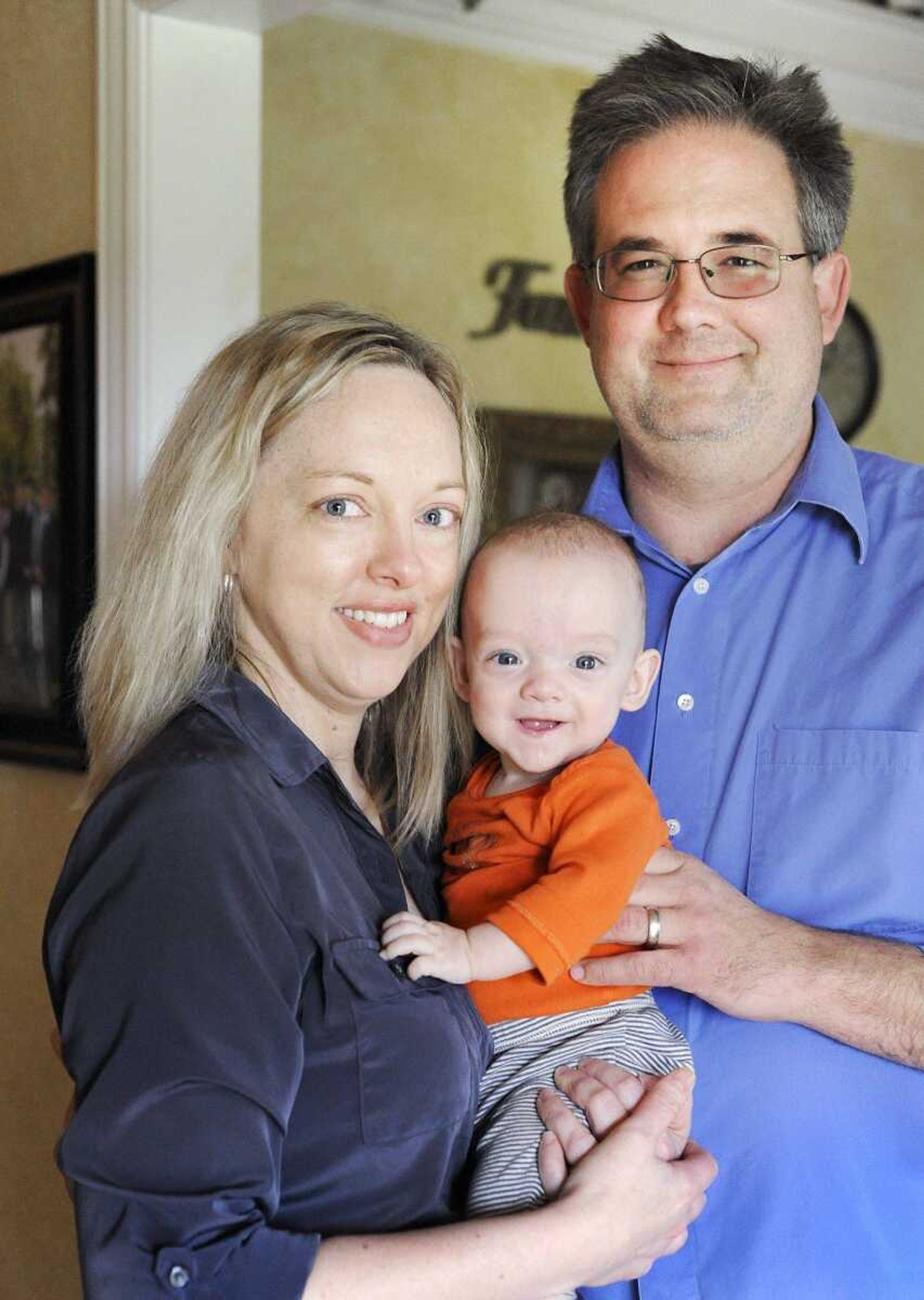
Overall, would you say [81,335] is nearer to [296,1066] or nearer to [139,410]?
[139,410]

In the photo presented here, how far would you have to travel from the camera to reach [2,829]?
3.20 m

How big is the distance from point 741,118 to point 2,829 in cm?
209

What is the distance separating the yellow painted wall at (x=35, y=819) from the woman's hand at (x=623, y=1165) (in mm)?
1594

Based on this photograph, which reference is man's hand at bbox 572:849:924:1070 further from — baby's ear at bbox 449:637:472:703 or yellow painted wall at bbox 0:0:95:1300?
yellow painted wall at bbox 0:0:95:1300

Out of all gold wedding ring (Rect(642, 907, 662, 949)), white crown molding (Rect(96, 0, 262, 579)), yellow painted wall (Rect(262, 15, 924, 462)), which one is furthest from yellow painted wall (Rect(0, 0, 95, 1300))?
gold wedding ring (Rect(642, 907, 662, 949))

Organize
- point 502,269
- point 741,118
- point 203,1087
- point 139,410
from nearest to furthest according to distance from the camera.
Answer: point 203,1087
point 741,118
point 139,410
point 502,269

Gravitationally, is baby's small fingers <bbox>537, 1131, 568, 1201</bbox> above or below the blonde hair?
below

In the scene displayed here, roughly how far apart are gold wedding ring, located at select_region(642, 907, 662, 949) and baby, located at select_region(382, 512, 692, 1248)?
2.0 inches

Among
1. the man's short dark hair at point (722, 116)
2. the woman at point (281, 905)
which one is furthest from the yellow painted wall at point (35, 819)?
the woman at point (281, 905)

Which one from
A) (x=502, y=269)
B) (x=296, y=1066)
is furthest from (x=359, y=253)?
(x=296, y=1066)

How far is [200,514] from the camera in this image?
5.21ft

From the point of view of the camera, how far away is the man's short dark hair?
201cm

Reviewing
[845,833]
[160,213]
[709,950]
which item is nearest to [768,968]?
[709,950]

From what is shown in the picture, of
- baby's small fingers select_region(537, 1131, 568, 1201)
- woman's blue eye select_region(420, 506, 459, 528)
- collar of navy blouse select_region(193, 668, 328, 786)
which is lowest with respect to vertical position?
baby's small fingers select_region(537, 1131, 568, 1201)
